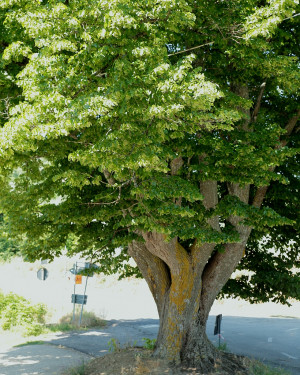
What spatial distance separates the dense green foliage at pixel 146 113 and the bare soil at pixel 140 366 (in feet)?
7.94

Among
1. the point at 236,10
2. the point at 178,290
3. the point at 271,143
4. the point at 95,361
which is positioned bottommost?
the point at 95,361

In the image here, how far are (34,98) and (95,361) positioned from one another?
23.7 feet

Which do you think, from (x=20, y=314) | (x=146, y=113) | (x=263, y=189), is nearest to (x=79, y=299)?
(x=20, y=314)

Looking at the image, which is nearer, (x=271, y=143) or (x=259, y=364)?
(x=271, y=143)

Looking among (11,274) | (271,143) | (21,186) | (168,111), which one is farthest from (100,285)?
(168,111)

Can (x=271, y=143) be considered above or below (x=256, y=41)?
below

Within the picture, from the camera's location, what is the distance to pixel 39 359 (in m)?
11.8

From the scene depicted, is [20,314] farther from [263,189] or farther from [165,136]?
[165,136]

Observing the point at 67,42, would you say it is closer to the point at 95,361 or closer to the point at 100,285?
the point at 95,361

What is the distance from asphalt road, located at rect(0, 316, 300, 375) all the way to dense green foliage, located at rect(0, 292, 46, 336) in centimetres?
116

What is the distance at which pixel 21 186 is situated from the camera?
38.4 ft

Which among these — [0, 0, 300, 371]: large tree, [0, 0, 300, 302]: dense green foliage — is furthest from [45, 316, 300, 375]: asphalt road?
[0, 0, 300, 302]: dense green foliage

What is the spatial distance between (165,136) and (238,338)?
1522 centimetres

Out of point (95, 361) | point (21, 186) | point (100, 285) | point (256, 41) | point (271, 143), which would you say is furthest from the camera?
point (100, 285)
